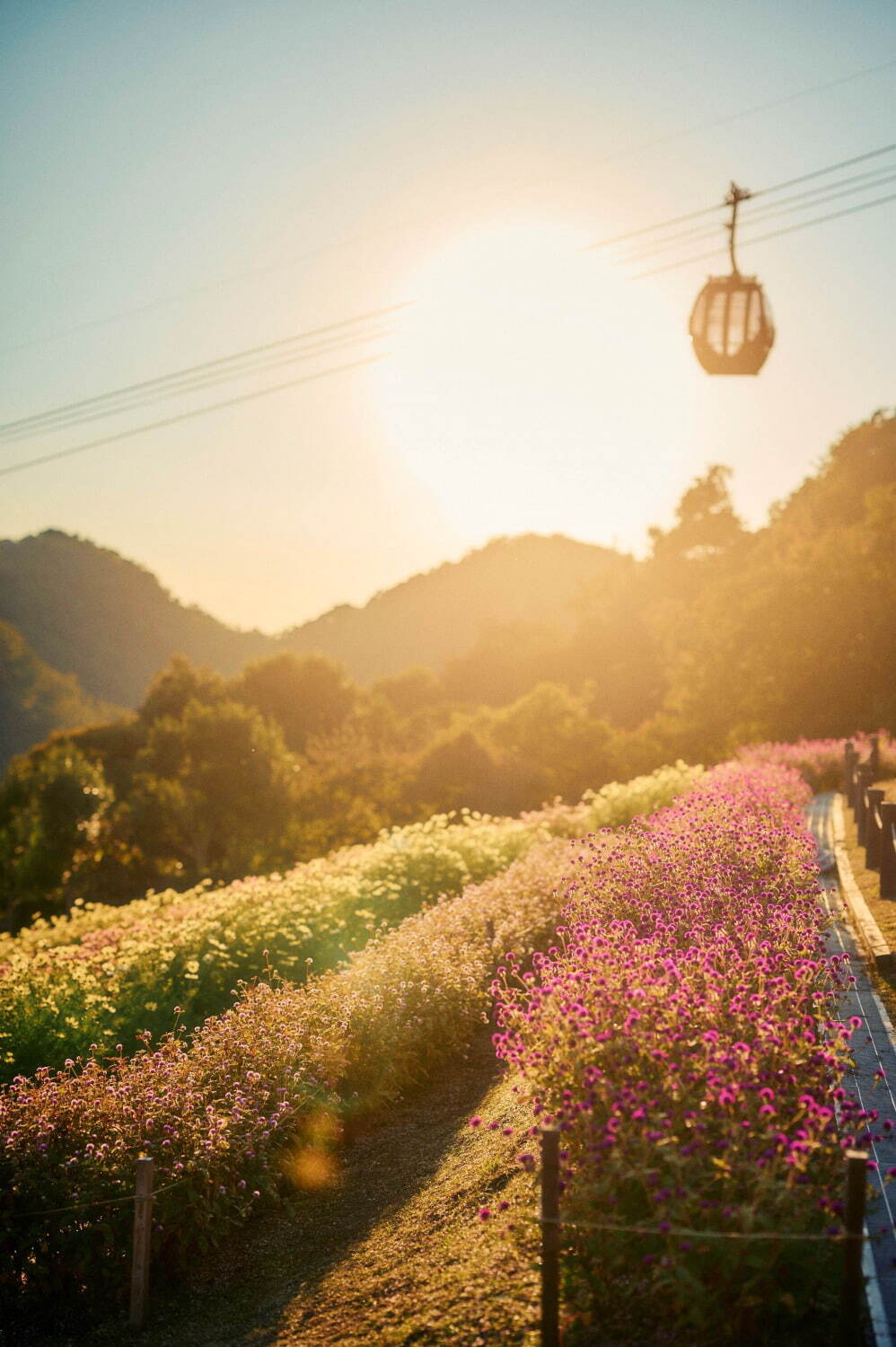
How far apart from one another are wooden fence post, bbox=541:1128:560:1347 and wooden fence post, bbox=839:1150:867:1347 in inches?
41.5

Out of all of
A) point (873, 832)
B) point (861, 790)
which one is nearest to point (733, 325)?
point (873, 832)

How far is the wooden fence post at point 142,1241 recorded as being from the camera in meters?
4.54

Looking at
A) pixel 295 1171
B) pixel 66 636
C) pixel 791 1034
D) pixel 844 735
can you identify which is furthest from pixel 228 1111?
pixel 66 636

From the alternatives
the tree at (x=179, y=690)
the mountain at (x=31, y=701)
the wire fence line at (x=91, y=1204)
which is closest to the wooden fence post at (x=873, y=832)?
the wire fence line at (x=91, y=1204)

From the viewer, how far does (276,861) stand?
26.3m

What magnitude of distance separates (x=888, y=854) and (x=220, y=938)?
23.6ft

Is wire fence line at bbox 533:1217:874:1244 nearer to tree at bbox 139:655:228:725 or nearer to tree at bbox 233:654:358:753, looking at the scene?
tree at bbox 139:655:228:725

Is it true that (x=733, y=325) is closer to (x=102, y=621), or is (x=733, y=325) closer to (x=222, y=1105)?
(x=222, y=1105)

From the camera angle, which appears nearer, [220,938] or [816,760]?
[220,938]

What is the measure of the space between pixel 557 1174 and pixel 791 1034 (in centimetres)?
143

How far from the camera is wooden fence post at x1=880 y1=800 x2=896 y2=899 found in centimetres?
872

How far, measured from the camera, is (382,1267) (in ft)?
15.2

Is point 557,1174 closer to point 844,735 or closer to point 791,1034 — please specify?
point 791,1034

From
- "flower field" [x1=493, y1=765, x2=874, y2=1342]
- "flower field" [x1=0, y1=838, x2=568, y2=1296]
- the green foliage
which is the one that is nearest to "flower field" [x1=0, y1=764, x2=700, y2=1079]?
"flower field" [x1=0, y1=838, x2=568, y2=1296]
